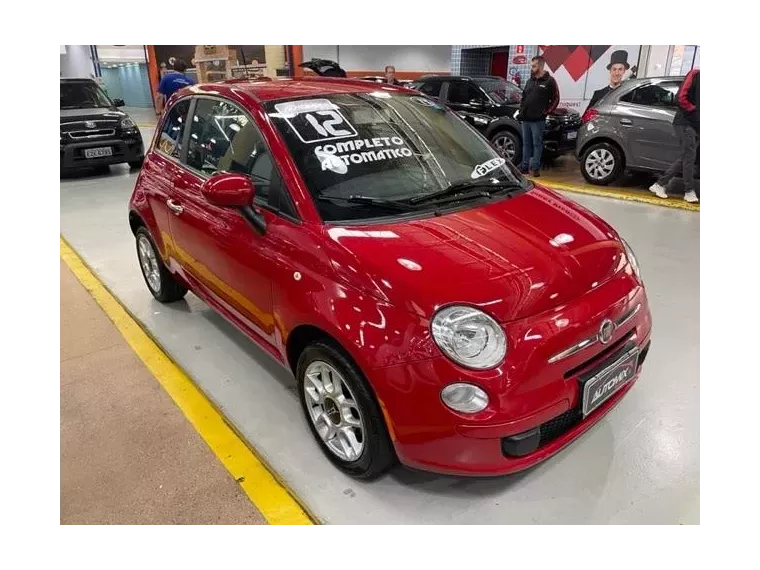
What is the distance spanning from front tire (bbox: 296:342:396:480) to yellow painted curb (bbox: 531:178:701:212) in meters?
4.93

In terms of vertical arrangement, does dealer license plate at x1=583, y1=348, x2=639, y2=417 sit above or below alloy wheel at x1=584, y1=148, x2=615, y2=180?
below

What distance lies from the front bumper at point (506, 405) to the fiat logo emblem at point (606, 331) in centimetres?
2

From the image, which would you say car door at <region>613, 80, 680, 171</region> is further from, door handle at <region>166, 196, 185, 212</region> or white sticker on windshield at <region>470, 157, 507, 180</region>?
door handle at <region>166, 196, 185, 212</region>

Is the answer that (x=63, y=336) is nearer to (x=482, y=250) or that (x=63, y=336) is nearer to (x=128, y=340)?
(x=128, y=340)

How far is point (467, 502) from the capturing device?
1.99m

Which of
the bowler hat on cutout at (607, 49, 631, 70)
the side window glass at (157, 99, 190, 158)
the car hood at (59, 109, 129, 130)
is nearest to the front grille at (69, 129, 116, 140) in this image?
the car hood at (59, 109, 129, 130)

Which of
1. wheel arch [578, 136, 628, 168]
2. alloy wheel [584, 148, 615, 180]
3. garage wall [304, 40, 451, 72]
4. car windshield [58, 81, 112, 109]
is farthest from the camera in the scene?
garage wall [304, 40, 451, 72]

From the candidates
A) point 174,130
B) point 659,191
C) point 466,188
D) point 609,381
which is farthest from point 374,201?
point 659,191

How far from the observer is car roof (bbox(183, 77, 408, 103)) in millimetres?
2457

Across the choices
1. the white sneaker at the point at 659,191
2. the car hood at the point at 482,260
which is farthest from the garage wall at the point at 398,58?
the car hood at the point at 482,260

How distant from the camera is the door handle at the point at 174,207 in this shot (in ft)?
9.25

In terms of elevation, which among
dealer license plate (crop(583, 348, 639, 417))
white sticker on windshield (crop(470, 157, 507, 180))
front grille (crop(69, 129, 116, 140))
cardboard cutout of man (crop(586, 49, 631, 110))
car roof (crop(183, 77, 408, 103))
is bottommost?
dealer license plate (crop(583, 348, 639, 417))

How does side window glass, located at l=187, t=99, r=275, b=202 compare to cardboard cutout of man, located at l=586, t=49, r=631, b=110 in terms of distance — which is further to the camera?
cardboard cutout of man, located at l=586, t=49, r=631, b=110

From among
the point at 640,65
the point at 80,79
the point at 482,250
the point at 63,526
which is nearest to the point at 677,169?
the point at 640,65
